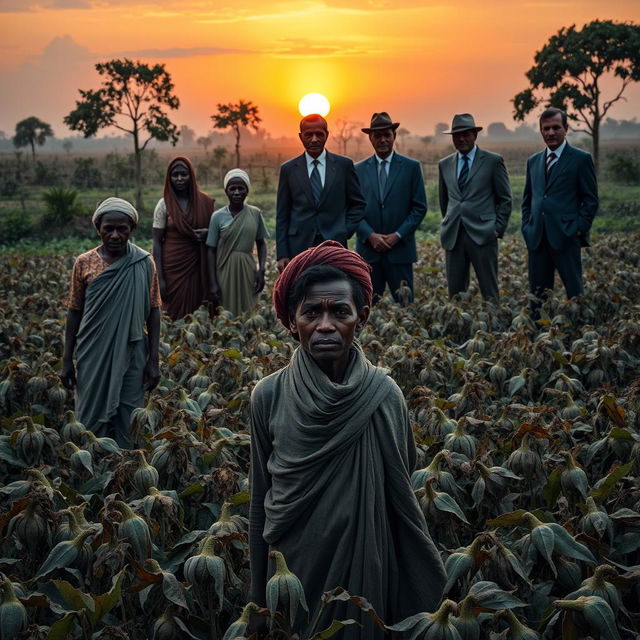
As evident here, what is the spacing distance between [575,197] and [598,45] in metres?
32.2

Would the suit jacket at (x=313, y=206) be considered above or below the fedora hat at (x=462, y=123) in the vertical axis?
below

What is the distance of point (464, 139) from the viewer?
710cm

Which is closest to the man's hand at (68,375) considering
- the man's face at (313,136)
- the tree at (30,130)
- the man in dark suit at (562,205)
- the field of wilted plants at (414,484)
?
the field of wilted plants at (414,484)

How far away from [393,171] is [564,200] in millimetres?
1447

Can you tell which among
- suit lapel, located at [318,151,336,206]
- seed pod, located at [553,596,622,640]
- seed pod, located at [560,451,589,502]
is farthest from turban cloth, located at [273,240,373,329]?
suit lapel, located at [318,151,336,206]

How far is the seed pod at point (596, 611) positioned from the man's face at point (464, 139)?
558 cm

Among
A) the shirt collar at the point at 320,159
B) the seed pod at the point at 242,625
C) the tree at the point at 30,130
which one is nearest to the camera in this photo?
the seed pod at the point at 242,625

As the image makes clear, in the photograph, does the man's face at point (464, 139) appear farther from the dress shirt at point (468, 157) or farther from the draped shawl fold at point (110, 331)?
the draped shawl fold at point (110, 331)

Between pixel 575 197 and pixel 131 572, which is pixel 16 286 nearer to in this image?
pixel 575 197

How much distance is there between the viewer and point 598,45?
35812 millimetres

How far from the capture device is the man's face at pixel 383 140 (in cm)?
712

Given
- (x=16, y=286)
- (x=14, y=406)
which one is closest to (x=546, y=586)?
(x=14, y=406)

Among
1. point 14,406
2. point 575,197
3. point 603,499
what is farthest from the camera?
point 575,197

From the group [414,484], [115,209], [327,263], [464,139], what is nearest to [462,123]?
[464,139]
